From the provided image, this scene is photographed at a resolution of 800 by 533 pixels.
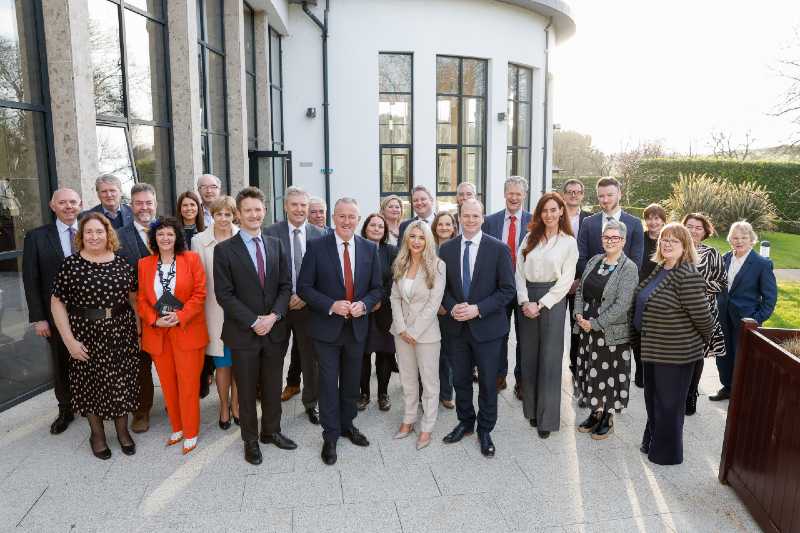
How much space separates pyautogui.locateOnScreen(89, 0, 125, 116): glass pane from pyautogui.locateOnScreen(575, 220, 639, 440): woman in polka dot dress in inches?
206

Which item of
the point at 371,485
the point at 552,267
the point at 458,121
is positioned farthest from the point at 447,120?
the point at 371,485

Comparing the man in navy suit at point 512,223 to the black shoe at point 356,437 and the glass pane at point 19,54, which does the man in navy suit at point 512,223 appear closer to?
the black shoe at point 356,437

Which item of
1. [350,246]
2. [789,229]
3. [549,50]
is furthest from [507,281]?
[789,229]

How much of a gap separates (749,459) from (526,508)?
1401 millimetres

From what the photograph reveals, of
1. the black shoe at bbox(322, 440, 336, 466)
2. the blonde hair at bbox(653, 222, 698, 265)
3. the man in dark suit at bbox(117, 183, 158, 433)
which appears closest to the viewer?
the blonde hair at bbox(653, 222, 698, 265)

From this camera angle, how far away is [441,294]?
168 inches

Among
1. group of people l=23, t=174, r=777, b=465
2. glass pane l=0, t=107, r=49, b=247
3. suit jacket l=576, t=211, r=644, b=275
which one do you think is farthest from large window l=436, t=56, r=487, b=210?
glass pane l=0, t=107, r=49, b=247

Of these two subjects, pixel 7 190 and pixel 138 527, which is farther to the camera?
pixel 7 190

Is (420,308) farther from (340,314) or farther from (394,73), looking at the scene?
(394,73)

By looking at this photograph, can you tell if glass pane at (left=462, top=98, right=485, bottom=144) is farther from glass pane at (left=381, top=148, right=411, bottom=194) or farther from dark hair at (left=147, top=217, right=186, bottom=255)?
dark hair at (left=147, top=217, right=186, bottom=255)

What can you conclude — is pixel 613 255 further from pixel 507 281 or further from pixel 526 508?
pixel 526 508

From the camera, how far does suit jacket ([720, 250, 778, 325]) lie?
16.6 ft

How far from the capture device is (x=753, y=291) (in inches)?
202

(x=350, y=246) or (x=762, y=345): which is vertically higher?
(x=350, y=246)
